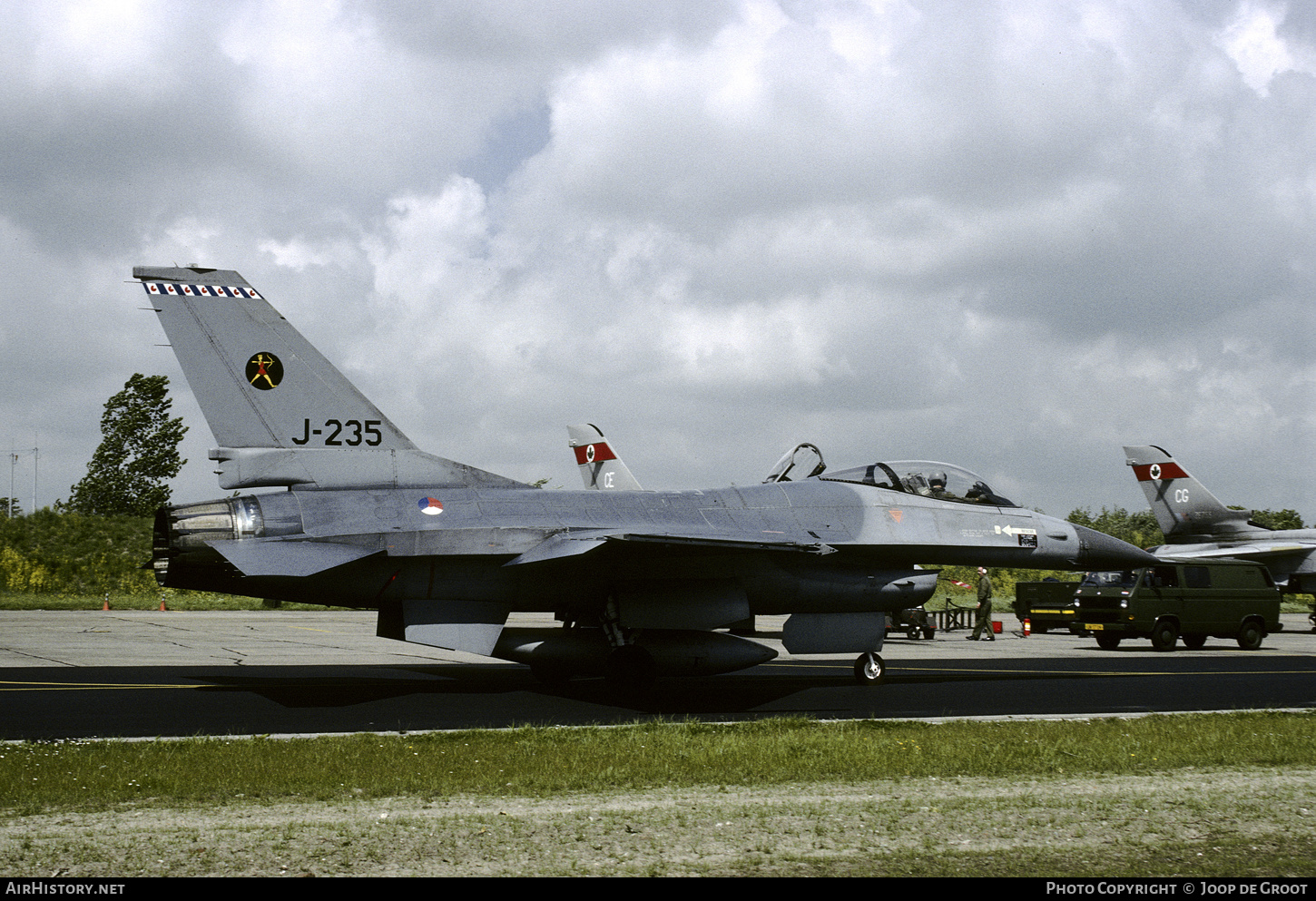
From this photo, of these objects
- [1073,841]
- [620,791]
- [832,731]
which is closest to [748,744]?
[832,731]

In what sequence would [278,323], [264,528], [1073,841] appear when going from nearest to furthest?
[1073,841], [264,528], [278,323]

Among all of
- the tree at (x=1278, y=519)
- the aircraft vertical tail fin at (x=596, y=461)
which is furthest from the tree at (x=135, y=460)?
the tree at (x=1278, y=519)

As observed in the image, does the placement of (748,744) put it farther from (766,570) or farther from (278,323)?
(278,323)

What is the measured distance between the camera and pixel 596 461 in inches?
1205

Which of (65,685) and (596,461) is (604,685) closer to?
(65,685)

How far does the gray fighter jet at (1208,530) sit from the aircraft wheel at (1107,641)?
10.9 metres

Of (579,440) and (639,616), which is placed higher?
(579,440)

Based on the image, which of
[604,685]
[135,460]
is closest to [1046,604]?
[604,685]

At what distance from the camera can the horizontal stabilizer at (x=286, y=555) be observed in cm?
1161

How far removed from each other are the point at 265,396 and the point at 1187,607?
19757 millimetres

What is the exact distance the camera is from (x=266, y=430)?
42.3 ft

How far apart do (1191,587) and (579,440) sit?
1611 cm

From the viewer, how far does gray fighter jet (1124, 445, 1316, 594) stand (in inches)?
1326
